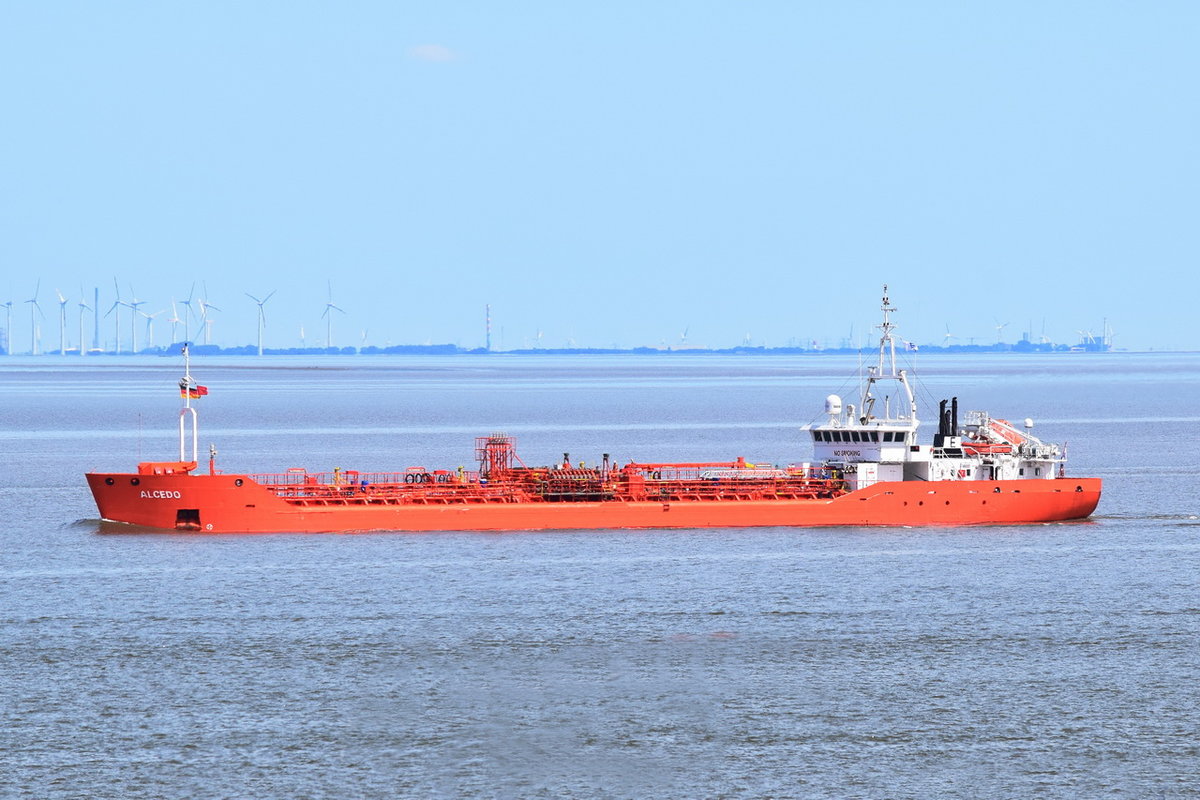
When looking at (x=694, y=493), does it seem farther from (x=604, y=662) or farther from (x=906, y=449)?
(x=604, y=662)

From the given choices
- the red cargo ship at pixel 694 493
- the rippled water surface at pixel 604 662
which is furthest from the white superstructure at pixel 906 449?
the rippled water surface at pixel 604 662

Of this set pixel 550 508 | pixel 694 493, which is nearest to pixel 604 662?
pixel 550 508

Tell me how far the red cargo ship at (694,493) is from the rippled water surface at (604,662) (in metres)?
1.08

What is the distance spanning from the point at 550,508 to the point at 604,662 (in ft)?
75.9

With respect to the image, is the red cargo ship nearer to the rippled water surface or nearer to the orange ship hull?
the orange ship hull

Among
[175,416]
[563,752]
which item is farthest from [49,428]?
[563,752]

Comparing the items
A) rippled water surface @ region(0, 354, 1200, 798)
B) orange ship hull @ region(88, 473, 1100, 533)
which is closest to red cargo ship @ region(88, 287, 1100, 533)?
orange ship hull @ region(88, 473, 1100, 533)

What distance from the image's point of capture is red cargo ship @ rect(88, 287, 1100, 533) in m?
62.3

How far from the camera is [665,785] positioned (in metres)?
32.0

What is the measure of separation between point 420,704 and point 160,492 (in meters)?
27.5

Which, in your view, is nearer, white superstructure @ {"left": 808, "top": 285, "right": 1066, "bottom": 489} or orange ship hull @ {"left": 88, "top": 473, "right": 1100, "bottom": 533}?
orange ship hull @ {"left": 88, "top": 473, "right": 1100, "bottom": 533}

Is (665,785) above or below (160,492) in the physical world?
below

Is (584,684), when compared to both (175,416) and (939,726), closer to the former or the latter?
(939,726)

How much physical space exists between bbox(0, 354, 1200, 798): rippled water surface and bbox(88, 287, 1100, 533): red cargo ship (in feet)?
3.53
